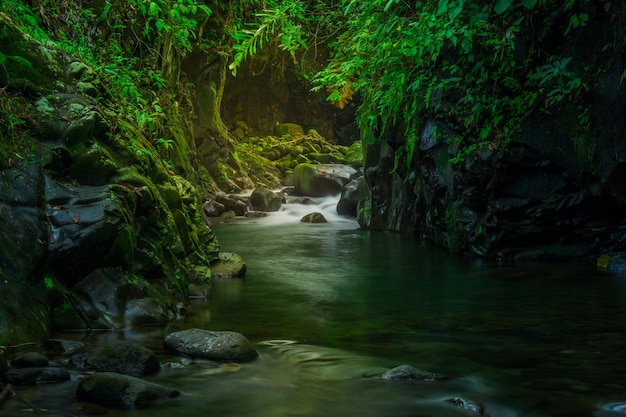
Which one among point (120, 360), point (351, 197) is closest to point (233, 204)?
point (351, 197)

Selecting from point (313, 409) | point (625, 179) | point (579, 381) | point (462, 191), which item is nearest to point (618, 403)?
point (579, 381)

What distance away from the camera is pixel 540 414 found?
348 centimetres

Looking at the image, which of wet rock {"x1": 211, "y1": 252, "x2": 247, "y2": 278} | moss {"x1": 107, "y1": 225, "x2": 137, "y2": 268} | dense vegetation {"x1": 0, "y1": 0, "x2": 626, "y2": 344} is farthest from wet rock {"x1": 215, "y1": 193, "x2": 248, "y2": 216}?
moss {"x1": 107, "y1": 225, "x2": 137, "y2": 268}

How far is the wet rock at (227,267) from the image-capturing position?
8172mm

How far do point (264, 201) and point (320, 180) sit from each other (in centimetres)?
298

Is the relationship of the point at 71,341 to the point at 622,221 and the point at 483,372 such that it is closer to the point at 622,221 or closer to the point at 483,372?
the point at 483,372

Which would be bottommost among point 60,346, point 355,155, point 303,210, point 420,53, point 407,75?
point 60,346

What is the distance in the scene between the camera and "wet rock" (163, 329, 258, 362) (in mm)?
4426

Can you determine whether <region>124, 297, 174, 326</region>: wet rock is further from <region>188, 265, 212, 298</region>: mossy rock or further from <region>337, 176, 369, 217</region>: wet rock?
<region>337, 176, 369, 217</region>: wet rock

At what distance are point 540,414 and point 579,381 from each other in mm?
652

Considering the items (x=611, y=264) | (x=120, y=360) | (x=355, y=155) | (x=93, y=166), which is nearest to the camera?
(x=120, y=360)

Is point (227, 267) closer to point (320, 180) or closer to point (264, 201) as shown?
point (264, 201)

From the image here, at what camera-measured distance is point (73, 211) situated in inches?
211

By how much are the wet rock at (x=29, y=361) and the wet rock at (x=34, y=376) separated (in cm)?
13
